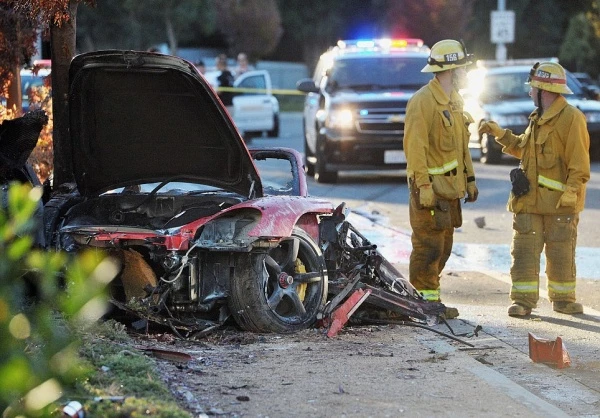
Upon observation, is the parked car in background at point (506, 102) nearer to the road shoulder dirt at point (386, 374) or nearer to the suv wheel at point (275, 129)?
the suv wheel at point (275, 129)

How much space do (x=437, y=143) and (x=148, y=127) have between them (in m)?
2.16

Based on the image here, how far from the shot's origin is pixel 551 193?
8.50 meters

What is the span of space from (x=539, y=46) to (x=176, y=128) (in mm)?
49107

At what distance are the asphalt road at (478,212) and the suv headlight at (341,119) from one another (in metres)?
0.95

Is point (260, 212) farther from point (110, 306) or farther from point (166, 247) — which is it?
point (110, 306)

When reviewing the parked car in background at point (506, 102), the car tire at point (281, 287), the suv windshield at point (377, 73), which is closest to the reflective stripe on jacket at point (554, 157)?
the car tire at point (281, 287)

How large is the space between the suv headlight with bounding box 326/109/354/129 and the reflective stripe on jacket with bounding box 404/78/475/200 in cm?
957

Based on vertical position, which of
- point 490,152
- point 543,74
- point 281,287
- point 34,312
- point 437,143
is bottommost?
point 490,152

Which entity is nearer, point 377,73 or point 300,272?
point 300,272

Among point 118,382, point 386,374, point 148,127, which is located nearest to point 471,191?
point 148,127

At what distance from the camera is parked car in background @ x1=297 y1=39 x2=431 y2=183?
Result: 58.8 ft

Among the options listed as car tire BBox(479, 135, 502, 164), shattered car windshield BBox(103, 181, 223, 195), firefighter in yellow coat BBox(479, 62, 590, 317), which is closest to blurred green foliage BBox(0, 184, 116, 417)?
shattered car windshield BBox(103, 181, 223, 195)

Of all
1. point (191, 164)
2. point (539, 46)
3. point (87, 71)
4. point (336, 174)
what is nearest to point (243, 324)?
point (191, 164)

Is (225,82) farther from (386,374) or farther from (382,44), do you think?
(386,374)
